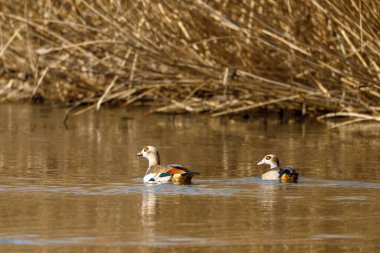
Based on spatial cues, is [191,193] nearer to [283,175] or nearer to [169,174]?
[169,174]

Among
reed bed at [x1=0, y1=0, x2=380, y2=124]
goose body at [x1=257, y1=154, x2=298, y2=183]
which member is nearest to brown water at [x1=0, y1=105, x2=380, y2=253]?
goose body at [x1=257, y1=154, x2=298, y2=183]

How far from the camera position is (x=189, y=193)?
981 cm

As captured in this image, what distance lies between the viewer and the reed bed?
14195 mm

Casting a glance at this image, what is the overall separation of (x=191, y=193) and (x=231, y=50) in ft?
24.2

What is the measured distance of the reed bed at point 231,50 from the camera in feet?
46.6

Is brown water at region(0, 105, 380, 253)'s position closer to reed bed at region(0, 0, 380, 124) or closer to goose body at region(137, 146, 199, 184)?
goose body at region(137, 146, 199, 184)

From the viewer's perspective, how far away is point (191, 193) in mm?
9812

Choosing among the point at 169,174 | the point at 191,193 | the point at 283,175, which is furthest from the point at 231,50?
the point at 191,193

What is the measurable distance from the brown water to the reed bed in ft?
2.01

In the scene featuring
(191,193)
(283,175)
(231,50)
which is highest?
(231,50)

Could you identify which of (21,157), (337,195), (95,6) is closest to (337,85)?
(95,6)

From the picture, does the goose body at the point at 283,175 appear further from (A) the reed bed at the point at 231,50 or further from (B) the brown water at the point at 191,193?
(A) the reed bed at the point at 231,50

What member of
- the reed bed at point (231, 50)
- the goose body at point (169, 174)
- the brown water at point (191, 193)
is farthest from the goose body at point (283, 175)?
the reed bed at point (231, 50)

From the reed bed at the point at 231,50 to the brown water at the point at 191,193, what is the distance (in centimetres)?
61
